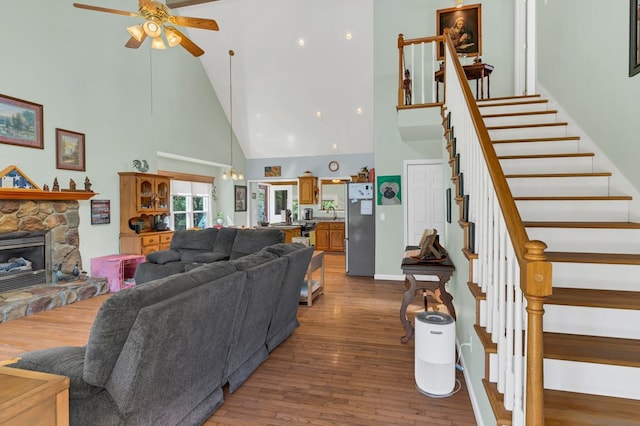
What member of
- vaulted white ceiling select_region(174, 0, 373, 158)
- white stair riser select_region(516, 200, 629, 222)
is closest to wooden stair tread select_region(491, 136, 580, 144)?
white stair riser select_region(516, 200, 629, 222)

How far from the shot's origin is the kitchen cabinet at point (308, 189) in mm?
9406

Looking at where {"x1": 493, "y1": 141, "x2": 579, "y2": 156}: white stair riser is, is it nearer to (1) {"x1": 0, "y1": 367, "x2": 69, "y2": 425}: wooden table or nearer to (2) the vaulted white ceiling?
(1) {"x1": 0, "y1": 367, "x2": 69, "y2": 425}: wooden table

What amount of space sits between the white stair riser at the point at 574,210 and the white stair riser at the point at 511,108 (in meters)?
1.75

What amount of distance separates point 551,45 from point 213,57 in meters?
6.82

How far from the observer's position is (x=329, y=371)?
8.63 ft

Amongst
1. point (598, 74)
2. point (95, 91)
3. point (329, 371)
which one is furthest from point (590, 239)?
point (95, 91)

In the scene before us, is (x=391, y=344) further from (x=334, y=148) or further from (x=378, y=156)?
(x=334, y=148)

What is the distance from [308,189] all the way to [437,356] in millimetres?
7427

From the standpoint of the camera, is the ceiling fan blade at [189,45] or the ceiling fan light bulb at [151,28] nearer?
the ceiling fan light bulb at [151,28]

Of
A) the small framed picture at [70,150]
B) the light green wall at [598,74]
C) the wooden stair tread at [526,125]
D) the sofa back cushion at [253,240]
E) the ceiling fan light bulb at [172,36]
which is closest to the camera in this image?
the light green wall at [598,74]

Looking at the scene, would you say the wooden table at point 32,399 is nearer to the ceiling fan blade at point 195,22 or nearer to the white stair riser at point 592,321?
the white stair riser at point 592,321

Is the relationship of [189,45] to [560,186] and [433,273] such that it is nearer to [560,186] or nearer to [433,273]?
[433,273]

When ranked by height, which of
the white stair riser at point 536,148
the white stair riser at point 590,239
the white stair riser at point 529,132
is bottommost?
the white stair riser at point 590,239

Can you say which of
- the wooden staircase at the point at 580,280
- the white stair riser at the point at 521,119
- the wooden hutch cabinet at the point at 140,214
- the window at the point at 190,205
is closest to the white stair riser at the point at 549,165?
the wooden staircase at the point at 580,280
